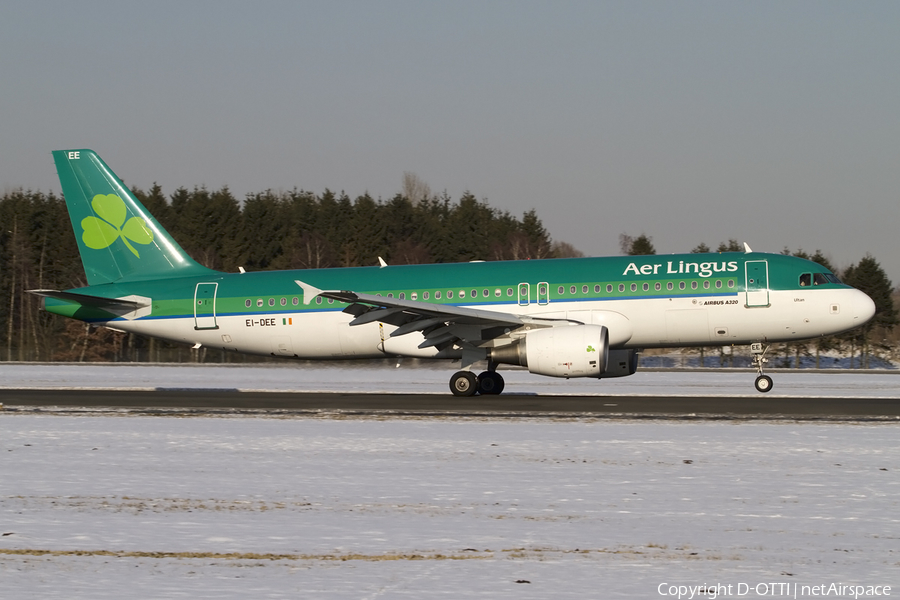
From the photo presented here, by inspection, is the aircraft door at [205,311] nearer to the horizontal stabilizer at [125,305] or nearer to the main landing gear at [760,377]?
the horizontal stabilizer at [125,305]


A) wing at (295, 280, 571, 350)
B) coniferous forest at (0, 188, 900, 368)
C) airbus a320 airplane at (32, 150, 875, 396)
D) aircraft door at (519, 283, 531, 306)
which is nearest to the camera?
wing at (295, 280, 571, 350)

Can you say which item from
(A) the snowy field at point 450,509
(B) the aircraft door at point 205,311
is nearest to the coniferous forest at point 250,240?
(B) the aircraft door at point 205,311

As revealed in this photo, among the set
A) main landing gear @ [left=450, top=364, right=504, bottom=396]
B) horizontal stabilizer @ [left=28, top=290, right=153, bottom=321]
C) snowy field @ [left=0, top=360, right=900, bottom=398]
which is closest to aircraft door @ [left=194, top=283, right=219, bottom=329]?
horizontal stabilizer @ [left=28, top=290, right=153, bottom=321]

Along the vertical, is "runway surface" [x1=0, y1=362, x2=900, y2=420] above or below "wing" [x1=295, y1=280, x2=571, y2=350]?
below

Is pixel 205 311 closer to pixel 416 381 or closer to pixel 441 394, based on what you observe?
pixel 441 394

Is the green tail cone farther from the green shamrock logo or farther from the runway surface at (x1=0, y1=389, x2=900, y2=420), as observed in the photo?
the runway surface at (x1=0, y1=389, x2=900, y2=420)

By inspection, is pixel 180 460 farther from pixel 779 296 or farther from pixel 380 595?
pixel 779 296

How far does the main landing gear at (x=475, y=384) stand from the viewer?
24.1 m

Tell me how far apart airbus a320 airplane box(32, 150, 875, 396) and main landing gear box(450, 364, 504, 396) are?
0.04 m

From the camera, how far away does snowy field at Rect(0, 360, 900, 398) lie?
26.6 meters

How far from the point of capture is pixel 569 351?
72.0 feet

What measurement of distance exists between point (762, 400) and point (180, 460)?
14384mm

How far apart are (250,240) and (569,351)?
67500 mm

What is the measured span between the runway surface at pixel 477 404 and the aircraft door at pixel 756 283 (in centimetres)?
245
